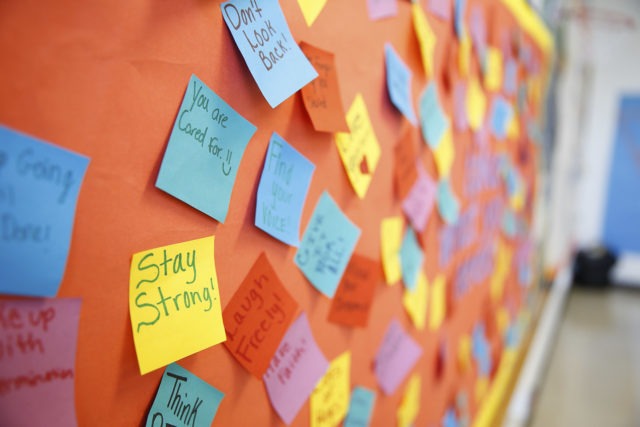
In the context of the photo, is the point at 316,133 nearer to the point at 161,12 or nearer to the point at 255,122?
the point at 255,122

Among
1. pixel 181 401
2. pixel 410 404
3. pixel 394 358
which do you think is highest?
pixel 181 401

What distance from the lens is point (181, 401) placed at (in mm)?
352

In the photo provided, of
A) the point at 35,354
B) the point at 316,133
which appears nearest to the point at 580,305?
the point at 316,133

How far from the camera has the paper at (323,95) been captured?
1.44 ft

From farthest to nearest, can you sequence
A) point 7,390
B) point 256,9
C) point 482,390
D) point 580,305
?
point 580,305 → point 482,390 → point 256,9 → point 7,390

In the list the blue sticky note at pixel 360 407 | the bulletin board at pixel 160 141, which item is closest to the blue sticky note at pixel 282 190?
the bulletin board at pixel 160 141

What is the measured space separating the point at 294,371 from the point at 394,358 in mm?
307

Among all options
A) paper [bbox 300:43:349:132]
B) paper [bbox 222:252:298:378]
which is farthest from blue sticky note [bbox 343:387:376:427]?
paper [bbox 300:43:349:132]

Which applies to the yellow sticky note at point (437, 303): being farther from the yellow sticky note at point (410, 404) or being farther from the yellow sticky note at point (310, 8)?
the yellow sticky note at point (310, 8)

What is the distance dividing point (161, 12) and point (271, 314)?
0.28 metres

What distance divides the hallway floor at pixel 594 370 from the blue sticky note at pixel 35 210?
2.19 m

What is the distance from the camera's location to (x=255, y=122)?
39 cm

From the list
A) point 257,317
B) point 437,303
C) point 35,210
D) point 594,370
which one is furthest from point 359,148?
point 594,370

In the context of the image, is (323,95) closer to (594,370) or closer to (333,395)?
(333,395)
